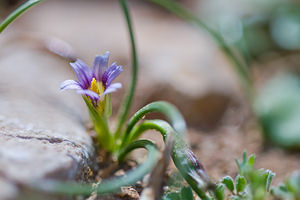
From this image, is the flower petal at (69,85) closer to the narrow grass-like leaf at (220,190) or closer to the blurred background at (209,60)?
the narrow grass-like leaf at (220,190)

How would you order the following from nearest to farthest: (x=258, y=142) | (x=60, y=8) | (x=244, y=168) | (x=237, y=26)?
(x=244, y=168) → (x=258, y=142) → (x=237, y=26) → (x=60, y=8)

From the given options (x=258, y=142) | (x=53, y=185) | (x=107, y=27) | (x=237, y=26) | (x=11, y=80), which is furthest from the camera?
(x=107, y=27)

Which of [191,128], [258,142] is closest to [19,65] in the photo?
[191,128]

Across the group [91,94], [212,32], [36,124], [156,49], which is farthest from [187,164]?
[156,49]

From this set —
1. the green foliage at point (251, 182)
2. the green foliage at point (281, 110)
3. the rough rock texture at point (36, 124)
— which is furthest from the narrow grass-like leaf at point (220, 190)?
the green foliage at point (281, 110)

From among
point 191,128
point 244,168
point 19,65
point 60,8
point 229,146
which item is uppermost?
point 60,8

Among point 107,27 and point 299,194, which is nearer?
point 299,194

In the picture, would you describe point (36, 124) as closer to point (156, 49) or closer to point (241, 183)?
point (241, 183)

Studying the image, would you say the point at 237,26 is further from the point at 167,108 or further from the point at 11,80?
the point at 167,108
